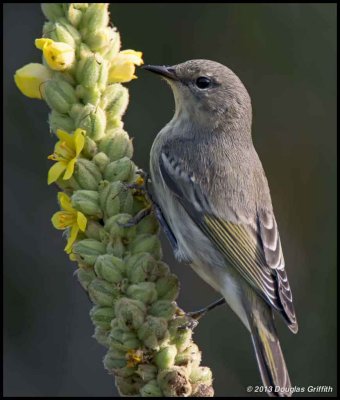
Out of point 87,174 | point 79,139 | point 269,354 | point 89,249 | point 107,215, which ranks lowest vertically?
point 269,354

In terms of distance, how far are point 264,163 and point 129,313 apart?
5.12 meters

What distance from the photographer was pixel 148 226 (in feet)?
10.0

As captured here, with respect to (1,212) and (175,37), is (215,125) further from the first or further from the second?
(175,37)

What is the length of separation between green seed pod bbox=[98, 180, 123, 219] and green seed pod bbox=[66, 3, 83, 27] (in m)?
0.57

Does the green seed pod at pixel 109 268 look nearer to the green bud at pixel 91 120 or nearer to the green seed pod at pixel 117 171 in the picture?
the green seed pod at pixel 117 171

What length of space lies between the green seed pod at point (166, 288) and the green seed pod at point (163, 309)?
0.04 m

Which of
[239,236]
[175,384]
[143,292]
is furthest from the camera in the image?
[239,236]

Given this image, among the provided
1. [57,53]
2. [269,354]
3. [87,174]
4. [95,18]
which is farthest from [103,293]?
[269,354]

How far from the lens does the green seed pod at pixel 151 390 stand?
269cm

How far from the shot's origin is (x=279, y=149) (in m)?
7.76

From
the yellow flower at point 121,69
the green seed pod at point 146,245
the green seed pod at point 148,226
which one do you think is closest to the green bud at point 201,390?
the green seed pod at point 146,245

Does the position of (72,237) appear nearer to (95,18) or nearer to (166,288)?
(166,288)

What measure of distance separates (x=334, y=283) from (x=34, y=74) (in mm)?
4752

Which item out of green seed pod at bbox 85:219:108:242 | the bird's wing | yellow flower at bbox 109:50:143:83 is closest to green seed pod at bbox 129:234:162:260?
green seed pod at bbox 85:219:108:242
